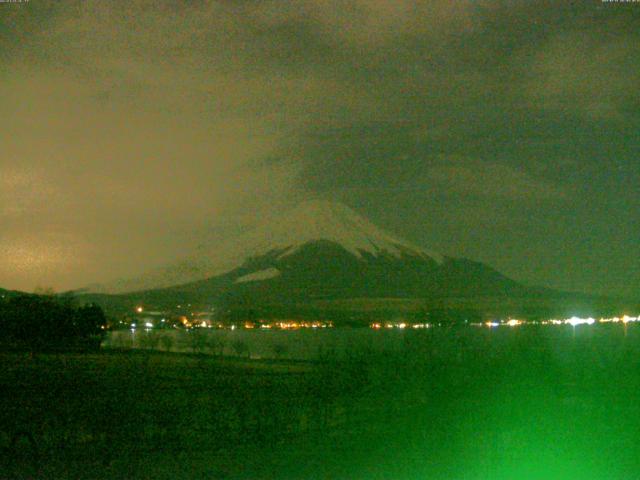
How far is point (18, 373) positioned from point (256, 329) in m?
103

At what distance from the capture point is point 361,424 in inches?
597

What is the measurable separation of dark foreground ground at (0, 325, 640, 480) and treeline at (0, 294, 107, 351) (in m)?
29.2

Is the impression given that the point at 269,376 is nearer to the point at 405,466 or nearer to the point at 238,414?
the point at 238,414

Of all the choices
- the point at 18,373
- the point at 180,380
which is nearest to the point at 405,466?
the point at 180,380

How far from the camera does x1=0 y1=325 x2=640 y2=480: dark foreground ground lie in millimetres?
10734

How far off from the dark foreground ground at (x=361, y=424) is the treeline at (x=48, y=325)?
95.8ft

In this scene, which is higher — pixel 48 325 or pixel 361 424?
pixel 48 325

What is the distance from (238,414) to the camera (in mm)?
15609

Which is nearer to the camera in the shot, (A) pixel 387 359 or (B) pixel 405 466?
(B) pixel 405 466

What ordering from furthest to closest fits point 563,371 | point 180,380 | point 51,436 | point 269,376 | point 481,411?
1. point 269,376
2. point 180,380
3. point 563,371
4. point 481,411
5. point 51,436

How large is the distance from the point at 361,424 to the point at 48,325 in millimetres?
47918

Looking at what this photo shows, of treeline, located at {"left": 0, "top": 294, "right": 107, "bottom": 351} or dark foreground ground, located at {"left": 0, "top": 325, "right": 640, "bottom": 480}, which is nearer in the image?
dark foreground ground, located at {"left": 0, "top": 325, "right": 640, "bottom": 480}

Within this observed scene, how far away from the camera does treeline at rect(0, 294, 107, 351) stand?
56.7m

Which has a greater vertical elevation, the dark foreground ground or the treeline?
the treeline
